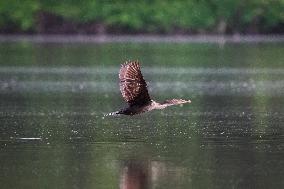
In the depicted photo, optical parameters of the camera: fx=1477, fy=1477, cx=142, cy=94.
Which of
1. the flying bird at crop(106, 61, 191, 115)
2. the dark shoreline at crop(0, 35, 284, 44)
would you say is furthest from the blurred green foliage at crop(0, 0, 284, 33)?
the flying bird at crop(106, 61, 191, 115)

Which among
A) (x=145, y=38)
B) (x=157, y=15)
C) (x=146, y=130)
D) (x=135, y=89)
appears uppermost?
(x=135, y=89)

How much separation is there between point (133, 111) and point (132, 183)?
117 inches

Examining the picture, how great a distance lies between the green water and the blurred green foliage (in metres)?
30.0

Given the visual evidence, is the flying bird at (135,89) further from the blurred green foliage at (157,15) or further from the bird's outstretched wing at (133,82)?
the blurred green foliage at (157,15)

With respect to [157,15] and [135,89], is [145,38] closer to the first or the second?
[157,15]

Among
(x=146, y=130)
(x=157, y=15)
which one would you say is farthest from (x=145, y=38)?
(x=146, y=130)

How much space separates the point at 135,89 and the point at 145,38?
5211 cm

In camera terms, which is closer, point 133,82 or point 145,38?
point 133,82

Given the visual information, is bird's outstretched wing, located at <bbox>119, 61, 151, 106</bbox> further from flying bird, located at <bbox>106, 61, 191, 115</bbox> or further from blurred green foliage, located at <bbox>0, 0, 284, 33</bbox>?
blurred green foliage, located at <bbox>0, 0, 284, 33</bbox>

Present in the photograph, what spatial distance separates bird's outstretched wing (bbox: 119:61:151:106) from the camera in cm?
1795

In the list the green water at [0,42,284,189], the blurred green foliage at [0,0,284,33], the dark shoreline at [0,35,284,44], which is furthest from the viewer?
the blurred green foliage at [0,0,284,33]

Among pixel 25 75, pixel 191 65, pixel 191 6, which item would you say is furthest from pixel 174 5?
pixel 25 75

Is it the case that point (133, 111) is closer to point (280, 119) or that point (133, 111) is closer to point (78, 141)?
point (78, 141)

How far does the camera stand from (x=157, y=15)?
243ft
